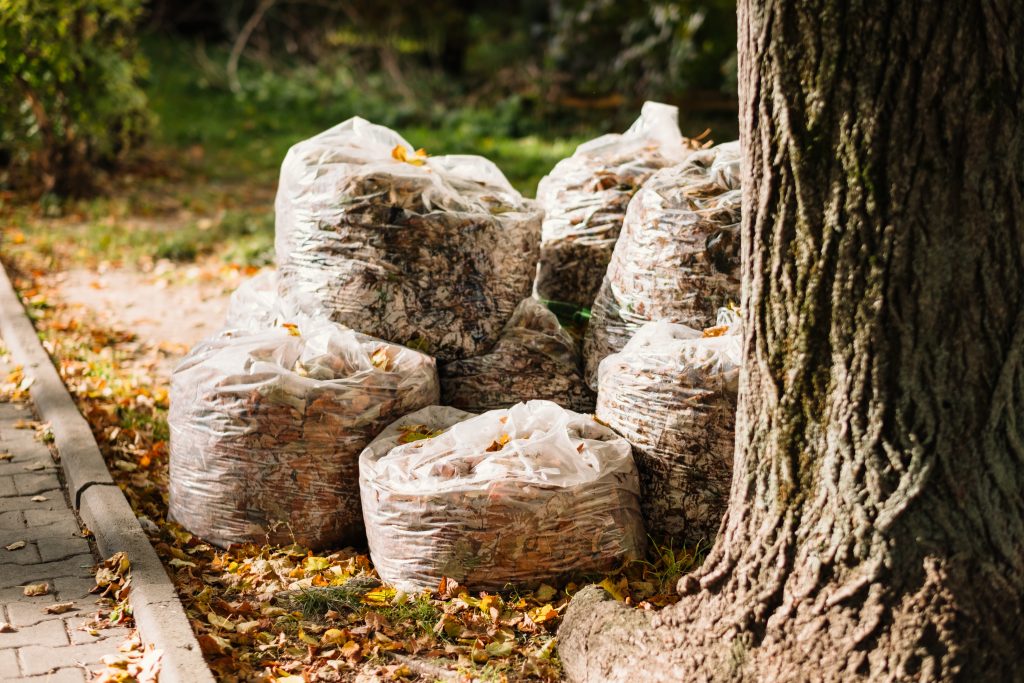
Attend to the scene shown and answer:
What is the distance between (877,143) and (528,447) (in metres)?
1.58

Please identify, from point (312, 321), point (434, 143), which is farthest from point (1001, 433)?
point (434, 143)

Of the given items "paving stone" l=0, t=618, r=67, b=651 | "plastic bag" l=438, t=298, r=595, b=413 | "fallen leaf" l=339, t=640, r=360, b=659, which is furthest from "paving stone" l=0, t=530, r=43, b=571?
"plastic bag" l=438, t=298, r=595, b=413

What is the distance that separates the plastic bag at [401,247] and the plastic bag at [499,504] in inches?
23.1

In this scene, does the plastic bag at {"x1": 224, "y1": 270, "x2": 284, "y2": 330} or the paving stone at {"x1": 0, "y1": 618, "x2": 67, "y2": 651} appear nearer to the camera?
the paving stone at {"x1": 0, "y1": 618, "x2": 67, "y2": 651}

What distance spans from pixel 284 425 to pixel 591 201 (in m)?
1.65

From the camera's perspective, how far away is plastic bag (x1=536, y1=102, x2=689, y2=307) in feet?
15.0

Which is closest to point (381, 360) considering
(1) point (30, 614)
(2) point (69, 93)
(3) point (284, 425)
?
(3) point (284, 425)

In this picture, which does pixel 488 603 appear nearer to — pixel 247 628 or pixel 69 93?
pixel 247 628

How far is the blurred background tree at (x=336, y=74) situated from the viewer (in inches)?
356

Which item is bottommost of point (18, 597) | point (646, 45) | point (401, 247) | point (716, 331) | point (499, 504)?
point (18, 597)

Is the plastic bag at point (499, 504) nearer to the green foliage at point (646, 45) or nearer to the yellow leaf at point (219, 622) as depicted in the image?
the yellow leaf at point (219, 622)

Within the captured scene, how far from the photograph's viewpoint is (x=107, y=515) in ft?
12.6

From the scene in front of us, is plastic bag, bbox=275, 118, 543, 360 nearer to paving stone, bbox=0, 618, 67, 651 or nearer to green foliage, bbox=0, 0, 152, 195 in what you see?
paving stone, bbox=0, 618, 67, 651

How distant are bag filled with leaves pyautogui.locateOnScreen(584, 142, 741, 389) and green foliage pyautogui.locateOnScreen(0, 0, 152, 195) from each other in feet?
19.2
